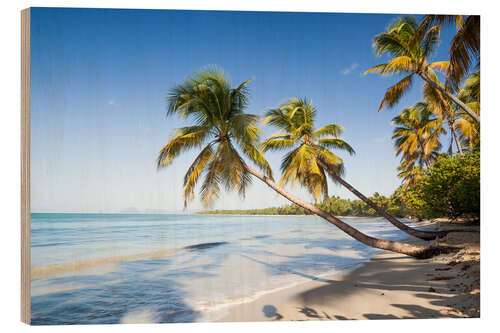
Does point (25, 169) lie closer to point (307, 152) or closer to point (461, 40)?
point (307, 152)

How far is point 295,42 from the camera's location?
288 cm

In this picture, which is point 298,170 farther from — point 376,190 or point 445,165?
point 445,165

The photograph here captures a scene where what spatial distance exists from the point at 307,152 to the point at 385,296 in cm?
183

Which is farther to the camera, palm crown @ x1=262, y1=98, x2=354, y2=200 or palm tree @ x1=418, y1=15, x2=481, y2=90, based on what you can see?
palm crown @ x1=262, y1=98, x2=354, y2=200

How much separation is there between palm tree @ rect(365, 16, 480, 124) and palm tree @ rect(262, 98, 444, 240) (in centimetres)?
82

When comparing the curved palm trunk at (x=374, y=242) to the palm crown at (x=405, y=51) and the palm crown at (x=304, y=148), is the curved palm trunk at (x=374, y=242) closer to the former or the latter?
the palm crown at (x=304, y=148)

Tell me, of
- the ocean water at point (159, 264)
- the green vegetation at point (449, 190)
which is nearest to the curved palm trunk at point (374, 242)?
the ocean water at point (159, 264)

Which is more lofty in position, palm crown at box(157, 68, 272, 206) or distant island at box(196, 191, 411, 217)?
palm crown at box(157, 68, 272, 206)

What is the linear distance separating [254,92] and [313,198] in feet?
5.44

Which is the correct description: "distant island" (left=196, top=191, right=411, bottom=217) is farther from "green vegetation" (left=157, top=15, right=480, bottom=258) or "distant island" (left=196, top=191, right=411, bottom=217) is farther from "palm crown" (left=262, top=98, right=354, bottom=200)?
"palm crown" (left=262, top=98, right=354, bottom=200)

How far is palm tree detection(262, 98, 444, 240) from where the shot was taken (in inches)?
134

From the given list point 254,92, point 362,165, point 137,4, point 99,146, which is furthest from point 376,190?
point 137,4

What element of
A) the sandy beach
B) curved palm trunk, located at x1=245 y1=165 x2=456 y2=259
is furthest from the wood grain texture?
curved palm trunk, located at x1=245 y1=165 x2=456 y2=259

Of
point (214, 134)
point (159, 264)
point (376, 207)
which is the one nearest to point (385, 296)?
point (376, 207)
